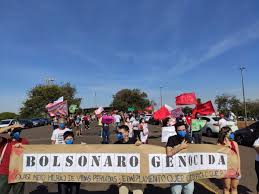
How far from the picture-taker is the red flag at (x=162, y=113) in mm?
19484

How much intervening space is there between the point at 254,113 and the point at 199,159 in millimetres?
81180

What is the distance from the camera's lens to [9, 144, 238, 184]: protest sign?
6094 millimetres

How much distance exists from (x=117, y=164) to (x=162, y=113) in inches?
535

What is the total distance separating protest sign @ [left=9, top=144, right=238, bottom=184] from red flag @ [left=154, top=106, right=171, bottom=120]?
512 inches

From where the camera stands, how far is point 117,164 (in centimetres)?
623

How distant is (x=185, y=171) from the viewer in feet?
19.8

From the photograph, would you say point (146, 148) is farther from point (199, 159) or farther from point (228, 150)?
point (228, 150)

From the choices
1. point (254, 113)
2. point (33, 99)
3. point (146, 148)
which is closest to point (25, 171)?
point (146, 148)

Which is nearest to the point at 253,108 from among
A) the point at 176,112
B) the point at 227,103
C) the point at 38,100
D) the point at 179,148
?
the point at 227,103

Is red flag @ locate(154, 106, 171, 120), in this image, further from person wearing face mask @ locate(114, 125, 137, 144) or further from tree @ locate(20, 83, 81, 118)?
tree @ locate(20, 83, 81, 118)

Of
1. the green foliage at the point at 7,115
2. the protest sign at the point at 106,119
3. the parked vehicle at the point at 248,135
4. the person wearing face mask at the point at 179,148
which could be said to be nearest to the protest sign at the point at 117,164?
the person wearing face mask at the point at 179,148

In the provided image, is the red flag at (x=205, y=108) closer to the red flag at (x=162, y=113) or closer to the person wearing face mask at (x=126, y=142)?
the red flag at (x=162, y=113)

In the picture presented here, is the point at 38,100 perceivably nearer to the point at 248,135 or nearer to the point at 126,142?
the point at 248,135

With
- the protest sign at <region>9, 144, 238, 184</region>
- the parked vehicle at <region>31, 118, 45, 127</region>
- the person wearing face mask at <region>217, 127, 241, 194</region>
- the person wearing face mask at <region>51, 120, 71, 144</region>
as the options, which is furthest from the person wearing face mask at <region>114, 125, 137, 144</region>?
the parked vehicle at <region>31, 118, 45, 127</region>
